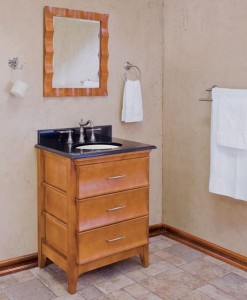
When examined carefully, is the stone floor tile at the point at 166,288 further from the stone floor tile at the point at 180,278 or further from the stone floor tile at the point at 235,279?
the stone floor tile at the point at 235,279

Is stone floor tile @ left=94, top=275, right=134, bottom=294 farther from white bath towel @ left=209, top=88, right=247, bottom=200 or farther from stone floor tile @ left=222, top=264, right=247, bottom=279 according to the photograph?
white bath towel @ left=209, top=88, right=247, bottom=200

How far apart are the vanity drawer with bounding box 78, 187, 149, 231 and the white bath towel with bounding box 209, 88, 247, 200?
0.50 metres

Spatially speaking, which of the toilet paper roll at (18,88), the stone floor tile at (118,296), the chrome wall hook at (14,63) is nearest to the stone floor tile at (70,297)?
the stone floor tile at (118,296)

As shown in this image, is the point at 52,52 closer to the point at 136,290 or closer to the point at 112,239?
the point at 112,239

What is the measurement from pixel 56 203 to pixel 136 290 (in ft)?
2.37

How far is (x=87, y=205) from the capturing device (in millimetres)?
2389

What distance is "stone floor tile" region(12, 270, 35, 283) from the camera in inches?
102

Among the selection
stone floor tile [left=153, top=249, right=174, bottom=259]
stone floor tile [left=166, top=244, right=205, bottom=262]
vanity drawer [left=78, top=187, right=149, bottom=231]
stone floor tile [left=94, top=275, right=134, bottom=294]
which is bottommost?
stone floor tile [left=94, top=275, right=134, bottom=294]

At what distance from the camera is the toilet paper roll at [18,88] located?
8.07 ft

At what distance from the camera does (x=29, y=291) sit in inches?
96.6

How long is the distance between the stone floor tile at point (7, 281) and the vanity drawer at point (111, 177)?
2.43ft

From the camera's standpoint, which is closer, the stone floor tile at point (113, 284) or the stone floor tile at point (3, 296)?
the stone floor tile at point (3, 296)

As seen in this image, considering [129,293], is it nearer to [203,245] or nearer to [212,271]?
[212,271]

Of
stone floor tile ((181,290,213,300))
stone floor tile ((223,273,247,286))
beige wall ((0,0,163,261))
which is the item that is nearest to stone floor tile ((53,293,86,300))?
beige wall ((0,0,163,261))
